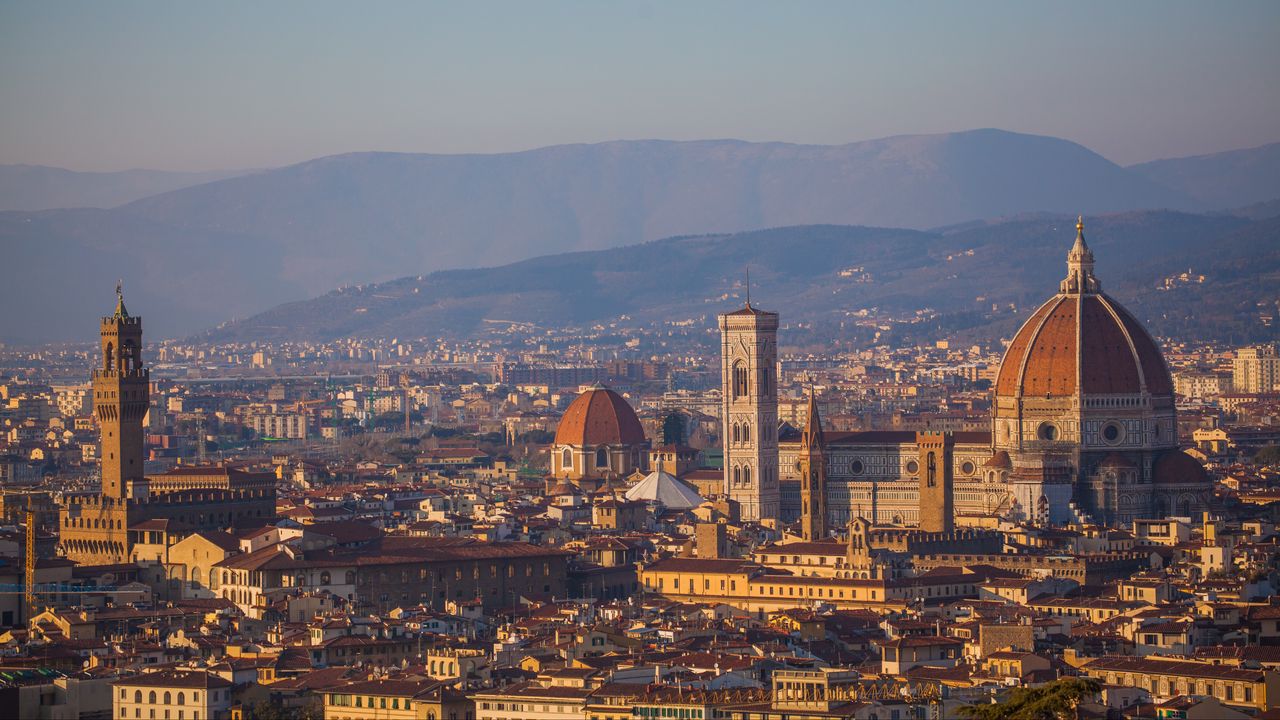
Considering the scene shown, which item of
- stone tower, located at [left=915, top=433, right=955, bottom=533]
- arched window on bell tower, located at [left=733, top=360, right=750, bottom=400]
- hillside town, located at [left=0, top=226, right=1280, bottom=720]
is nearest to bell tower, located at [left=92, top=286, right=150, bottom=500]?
hillside town, located at [left=0, top=226, right=1280, bottom=720]

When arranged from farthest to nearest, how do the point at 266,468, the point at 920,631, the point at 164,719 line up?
the point at 266,468 → the point at 920,631 → the point at 164,719

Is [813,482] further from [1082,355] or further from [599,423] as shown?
[599,423]

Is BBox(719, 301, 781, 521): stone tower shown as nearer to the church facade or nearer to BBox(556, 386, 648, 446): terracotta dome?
the church facade

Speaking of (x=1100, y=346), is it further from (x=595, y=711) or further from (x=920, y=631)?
(x=595, y=711)

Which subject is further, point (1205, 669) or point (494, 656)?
point (494, 656)

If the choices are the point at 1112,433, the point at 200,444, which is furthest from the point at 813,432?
the point at 200,444

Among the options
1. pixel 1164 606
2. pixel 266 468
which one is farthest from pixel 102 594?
pixel 266 468
